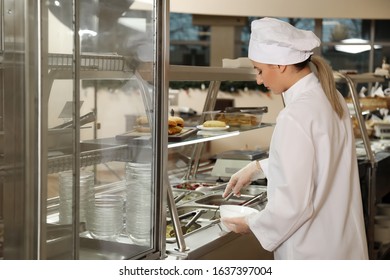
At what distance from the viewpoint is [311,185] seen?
1799 mm

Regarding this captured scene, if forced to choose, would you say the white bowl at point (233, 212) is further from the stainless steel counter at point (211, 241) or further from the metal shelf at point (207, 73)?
the metal shelf at point (207, 73)

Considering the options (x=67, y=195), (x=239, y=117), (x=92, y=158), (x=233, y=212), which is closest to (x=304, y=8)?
(x=239, y=117)

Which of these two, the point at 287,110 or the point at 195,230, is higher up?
the point at 287,110

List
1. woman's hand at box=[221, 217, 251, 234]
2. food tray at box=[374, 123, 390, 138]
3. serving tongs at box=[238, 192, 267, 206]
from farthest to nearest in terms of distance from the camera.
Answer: food tray at box=[374, 123, 390, 138], serving tongs at box=[238, 192, 267, 206], woman's hand at box=[221, 217, 251, 234]

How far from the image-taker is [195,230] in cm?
232

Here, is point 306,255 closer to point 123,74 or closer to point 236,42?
point 123,74

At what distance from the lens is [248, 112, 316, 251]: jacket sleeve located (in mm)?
1767

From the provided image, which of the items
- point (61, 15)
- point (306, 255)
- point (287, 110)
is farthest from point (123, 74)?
point (306, 255)

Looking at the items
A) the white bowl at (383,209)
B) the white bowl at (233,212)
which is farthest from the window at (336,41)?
the white bowl at (233,212)

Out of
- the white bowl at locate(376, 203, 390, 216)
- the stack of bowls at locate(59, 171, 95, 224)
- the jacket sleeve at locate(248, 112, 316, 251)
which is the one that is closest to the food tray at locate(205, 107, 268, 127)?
the jacket sleeve at locate(248, 112, 316, 251)

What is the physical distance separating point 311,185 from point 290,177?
78 millimetres

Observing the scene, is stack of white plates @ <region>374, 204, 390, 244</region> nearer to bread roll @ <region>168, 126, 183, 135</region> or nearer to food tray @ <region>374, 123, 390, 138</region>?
food tray @ <region>374, 123, 390, 138</region>

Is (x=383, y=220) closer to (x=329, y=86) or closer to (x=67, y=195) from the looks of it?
(x=329, y=86)
